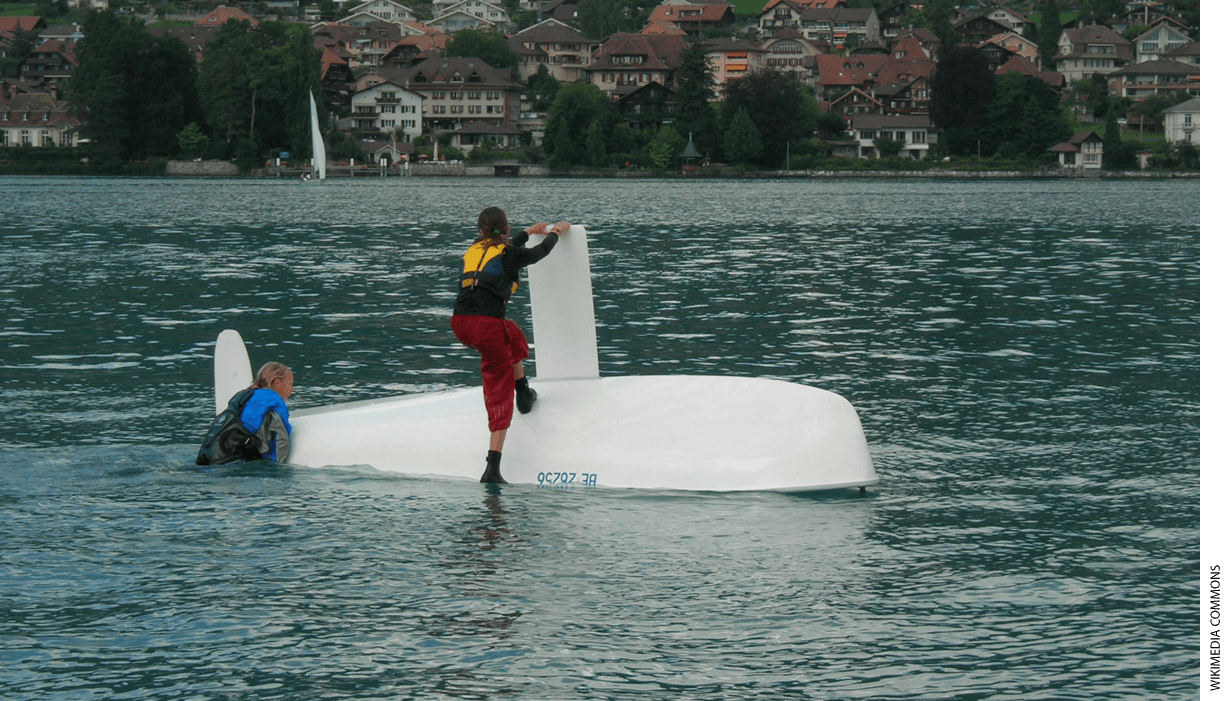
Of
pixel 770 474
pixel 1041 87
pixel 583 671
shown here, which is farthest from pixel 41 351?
pixel 1041 87

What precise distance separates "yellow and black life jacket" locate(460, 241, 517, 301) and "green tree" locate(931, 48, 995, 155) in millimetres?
191732

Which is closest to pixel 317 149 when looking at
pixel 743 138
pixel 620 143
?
pixel 620 143

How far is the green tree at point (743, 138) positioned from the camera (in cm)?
19138

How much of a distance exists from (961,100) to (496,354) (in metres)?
195

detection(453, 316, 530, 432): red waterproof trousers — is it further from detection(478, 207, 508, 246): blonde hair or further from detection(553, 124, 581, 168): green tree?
detection(553, 124, 581, 168): green tree

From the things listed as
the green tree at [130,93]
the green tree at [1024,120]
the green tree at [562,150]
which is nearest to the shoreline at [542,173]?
the green tree at [562,150]

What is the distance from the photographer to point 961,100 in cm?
19650

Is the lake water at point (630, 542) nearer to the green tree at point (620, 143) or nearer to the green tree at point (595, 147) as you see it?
the green tree at point (595, 147)

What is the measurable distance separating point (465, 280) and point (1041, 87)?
197 m

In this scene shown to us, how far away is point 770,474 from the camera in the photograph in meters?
11.8

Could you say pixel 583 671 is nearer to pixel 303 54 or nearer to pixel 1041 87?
pixel 303 54

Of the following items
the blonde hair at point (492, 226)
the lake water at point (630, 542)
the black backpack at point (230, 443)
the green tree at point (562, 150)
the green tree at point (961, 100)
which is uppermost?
the green tree at point (961, 100)

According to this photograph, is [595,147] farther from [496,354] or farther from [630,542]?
[630,542]

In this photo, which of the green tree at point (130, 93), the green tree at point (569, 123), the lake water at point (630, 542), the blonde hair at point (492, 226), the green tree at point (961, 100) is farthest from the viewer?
the green tree at point (961, 100)
